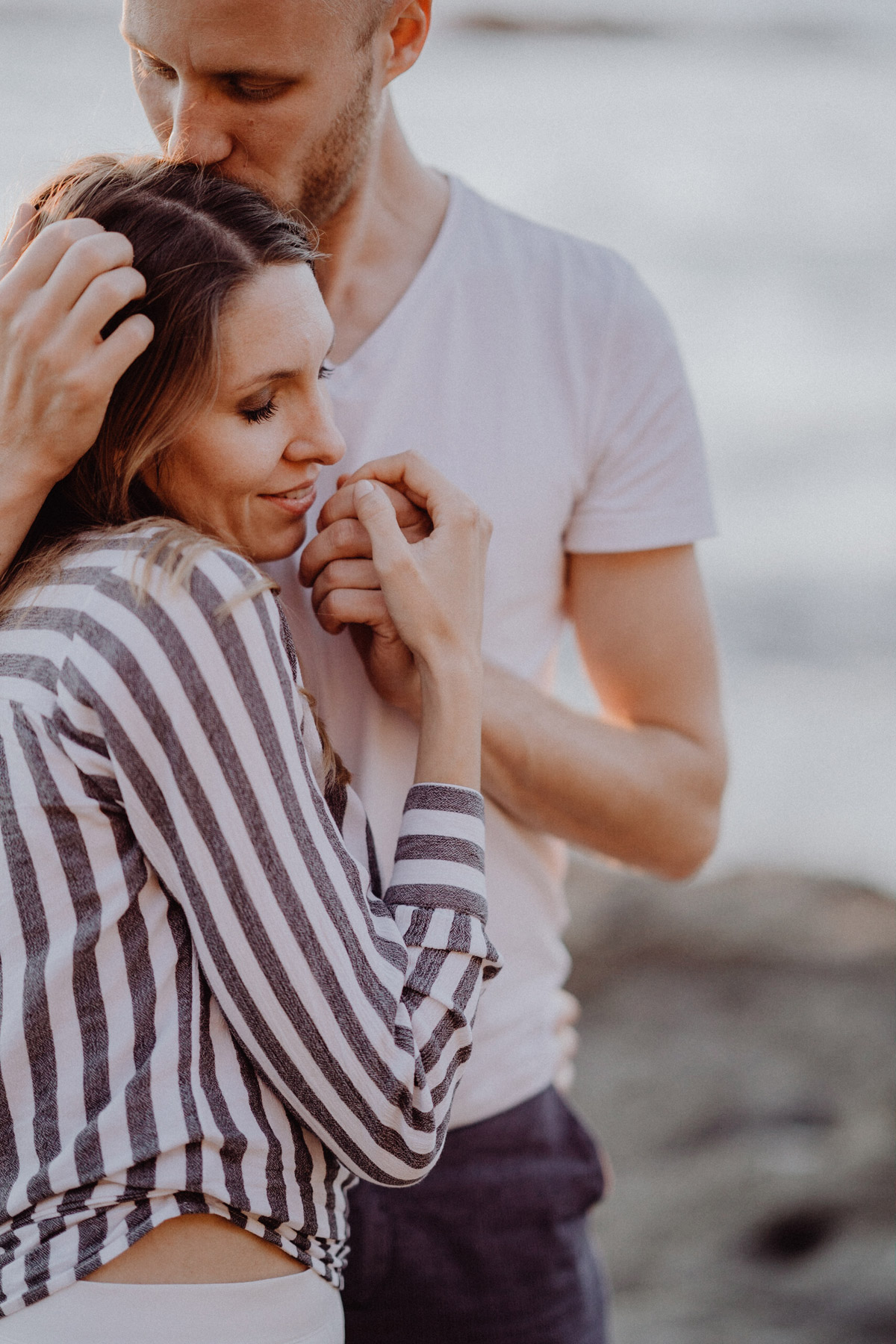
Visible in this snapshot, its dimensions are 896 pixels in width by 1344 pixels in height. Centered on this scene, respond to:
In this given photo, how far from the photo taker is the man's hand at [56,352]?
44.9 inches

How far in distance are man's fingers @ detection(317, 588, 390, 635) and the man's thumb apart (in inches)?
1.7

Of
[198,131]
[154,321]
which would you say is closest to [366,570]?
[154,321]

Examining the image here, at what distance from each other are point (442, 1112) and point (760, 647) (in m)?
8.15

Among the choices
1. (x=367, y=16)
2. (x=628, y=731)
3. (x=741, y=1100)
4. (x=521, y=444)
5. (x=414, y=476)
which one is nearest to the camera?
(x=414, y=476)

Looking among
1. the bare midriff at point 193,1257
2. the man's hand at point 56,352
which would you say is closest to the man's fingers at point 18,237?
the man's hand at point 56,352

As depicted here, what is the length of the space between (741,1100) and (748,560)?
6602 mm

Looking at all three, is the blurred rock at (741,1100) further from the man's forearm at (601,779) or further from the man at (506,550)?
the man's forearm at (601,779)

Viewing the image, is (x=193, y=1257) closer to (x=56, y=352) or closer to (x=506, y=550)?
(x=56, y=352)

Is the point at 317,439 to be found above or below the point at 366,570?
above

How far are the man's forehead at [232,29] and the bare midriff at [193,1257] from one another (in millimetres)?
1208

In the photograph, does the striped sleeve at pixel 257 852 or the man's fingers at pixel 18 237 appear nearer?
the striped sleeve at pixel 257 852

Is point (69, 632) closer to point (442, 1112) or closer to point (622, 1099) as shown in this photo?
point (442, 1112)

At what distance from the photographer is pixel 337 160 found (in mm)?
1549

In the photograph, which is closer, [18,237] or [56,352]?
[56,352]
